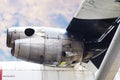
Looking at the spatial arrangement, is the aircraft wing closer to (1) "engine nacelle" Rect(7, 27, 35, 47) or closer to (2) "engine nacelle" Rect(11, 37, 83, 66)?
(2) "engine nacelle" Rect(11, 37, 83, 66)

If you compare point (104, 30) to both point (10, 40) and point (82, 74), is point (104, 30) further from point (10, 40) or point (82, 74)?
point (82, 74)

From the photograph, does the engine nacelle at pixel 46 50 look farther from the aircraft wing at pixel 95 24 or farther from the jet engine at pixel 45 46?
the aircraft wing at pixel 95 24

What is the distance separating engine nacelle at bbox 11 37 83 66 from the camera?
5191 millimetres

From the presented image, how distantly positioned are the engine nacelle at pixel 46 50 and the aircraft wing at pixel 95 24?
0.24 metres

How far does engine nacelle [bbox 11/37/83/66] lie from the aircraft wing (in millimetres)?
237

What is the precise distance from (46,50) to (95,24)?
857mm

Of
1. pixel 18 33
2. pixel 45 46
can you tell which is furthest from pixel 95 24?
pixel 18 33

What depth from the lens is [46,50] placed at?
5.20 metres

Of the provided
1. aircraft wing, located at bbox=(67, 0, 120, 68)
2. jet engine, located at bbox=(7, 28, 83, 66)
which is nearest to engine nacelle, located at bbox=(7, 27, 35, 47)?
jet engine, located at bbox=(7, 28, 83, 66)

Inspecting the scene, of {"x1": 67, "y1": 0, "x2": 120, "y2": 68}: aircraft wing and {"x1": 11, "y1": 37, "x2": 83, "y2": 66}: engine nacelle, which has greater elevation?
{"x1": 67, "y1": 0, "x2": 120, "y2": 68}: aircraft wing

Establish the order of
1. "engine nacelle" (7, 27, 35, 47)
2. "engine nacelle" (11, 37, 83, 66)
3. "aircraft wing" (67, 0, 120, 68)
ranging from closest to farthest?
"aircraft wing" (67, 0, 120, 68)
"engine nacelle" (11, 37, 83, 66)
"engine nacelle" (7, 27, 35, 47)

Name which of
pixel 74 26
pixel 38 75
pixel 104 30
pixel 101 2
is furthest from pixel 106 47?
pixel 38 75

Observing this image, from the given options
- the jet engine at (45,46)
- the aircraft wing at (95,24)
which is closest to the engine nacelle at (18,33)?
the jet engine at (45,46)

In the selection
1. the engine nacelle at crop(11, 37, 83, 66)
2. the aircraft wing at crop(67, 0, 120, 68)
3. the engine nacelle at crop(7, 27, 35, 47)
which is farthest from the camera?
the engine nacelle at crop(7, 27, 35, 47)
